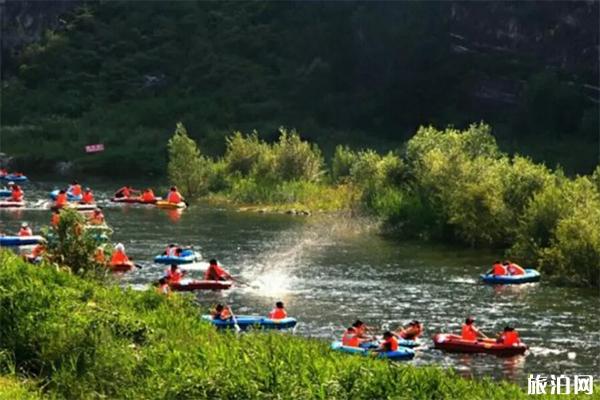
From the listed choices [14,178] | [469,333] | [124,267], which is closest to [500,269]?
[469,333]

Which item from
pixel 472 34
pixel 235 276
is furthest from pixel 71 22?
pixel 235 276

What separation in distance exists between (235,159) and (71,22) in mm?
49761

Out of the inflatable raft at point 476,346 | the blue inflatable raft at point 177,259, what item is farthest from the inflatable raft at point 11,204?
the inflatable raft at point 476,346

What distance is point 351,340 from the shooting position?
3070 centimetres

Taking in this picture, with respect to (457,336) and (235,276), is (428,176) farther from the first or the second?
(457,336)

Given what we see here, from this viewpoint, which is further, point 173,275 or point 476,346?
point 173,275

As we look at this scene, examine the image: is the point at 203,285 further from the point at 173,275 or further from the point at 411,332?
the point at 411,332

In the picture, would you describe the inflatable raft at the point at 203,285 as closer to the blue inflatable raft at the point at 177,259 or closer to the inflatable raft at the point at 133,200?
the blue inflatable raft at the point at 177,259

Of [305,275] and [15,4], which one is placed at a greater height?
[15,4]

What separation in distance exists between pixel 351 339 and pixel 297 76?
77.3m

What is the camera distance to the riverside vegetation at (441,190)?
43250mm

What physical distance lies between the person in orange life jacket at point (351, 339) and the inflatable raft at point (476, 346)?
266cm

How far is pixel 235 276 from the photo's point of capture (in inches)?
1667

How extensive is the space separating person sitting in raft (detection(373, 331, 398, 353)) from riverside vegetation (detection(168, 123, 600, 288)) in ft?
40.0
